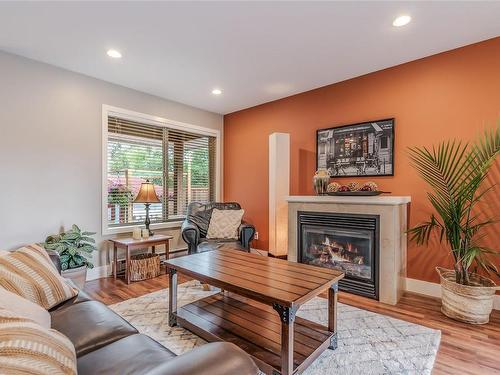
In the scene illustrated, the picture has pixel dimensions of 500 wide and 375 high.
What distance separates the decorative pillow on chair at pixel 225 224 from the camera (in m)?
3.66

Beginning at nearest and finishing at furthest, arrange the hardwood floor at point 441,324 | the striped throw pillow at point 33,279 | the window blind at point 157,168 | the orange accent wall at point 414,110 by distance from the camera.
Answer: the striped throw pillow at point 33,279
the hardwood floor at point 441,324
the orange accent wall at point 414,110
the window blind at point 157,168

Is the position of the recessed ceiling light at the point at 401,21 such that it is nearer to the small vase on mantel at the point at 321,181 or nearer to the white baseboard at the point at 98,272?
the small vase on mantel at the point at 321,181

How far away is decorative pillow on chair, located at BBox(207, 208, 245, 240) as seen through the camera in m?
3.66

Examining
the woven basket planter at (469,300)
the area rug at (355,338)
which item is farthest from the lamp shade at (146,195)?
the woven basket planter at (469,300)

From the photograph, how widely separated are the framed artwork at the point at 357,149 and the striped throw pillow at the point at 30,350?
322 centimetres

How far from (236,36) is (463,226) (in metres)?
2.85

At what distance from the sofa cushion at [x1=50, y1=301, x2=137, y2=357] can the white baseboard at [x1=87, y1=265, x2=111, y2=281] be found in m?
2.12

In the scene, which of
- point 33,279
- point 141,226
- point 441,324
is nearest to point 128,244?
point 141,226

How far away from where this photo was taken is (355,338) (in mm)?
1994

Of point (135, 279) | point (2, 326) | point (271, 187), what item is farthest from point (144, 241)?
point (2, 326)

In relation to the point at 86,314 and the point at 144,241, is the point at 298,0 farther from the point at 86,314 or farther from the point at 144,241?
the point at 144,241

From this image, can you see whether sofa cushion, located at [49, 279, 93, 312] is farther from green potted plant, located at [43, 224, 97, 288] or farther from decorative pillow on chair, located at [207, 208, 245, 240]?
decorative pillow on chair, located at [207, 208, 245, 240]

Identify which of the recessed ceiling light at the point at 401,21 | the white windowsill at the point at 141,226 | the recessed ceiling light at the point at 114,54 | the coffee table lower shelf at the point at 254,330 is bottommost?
the coffee table lower shelf at the point at 254,330

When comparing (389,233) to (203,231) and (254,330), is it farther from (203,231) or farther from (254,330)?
(203,231)
